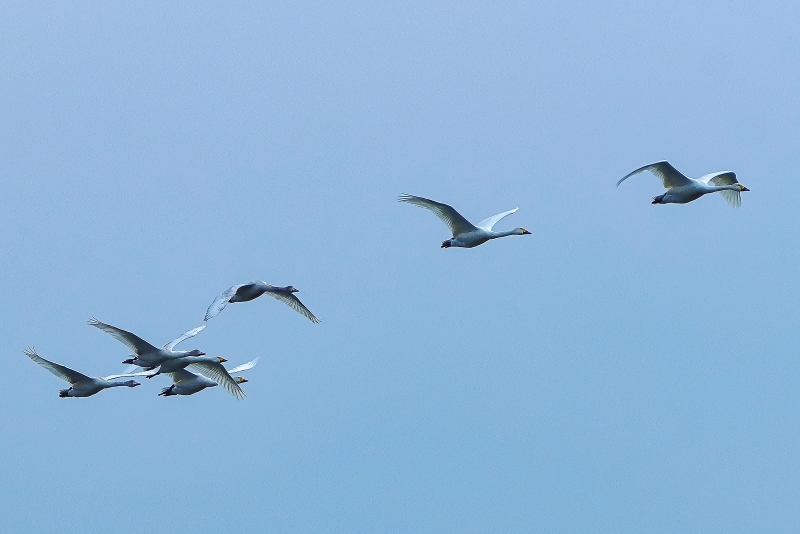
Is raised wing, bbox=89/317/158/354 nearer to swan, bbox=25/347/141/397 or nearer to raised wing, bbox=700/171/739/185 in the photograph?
swan, bbox=25/347/141/397

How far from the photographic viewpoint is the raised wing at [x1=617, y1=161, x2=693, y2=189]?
46.1 meters

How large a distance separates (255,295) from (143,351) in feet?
11.1

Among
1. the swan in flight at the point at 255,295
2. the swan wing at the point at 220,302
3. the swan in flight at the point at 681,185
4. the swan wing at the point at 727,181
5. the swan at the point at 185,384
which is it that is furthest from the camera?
the swan at the point at 185,384

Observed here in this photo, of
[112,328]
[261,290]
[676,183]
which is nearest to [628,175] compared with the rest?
[676,183]

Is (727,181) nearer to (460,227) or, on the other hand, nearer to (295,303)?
(460,227)

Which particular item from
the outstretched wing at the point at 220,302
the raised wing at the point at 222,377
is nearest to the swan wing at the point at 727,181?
the outstretched wing at the point at 220,302

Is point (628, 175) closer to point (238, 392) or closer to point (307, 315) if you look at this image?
point (307, 315)

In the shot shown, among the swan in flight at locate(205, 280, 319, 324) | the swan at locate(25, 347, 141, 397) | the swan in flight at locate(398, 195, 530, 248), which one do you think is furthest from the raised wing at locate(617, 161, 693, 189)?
the swan at locate(25, 347, 141, 397)

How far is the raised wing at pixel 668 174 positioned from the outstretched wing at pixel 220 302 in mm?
11330

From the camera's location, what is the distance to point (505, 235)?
4766cm

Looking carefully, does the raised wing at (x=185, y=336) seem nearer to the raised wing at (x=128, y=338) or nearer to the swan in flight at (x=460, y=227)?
the raised wing at (x=128, y=338)

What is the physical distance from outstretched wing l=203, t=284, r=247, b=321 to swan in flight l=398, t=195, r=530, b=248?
16.9 feet

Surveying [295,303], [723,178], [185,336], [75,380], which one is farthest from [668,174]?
[75,380]

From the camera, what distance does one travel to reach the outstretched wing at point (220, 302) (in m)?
43.2
